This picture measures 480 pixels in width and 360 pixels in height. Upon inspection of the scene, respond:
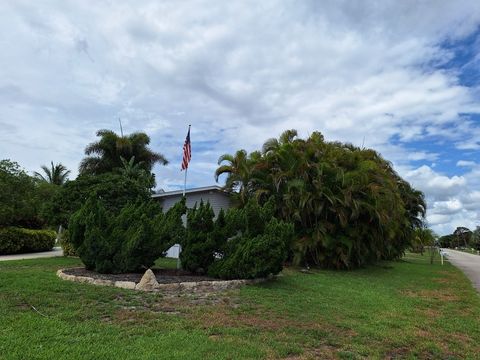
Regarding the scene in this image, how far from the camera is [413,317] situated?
8.98m

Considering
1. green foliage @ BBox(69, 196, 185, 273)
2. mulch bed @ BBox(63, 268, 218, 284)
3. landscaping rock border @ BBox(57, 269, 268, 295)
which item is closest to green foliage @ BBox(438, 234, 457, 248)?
mulch bed @ BBox(63, 268, 218, 284)

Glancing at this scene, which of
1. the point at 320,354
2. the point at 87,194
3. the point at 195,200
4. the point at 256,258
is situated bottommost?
the point at 320,354

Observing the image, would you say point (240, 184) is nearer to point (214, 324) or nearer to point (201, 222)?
point (201, 222)

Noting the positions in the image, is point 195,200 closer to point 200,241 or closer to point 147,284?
point 200,241

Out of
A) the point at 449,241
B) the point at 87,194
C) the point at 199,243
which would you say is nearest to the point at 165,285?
the point at 199,243

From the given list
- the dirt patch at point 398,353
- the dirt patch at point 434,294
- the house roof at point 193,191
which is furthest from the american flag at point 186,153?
the dirt patch at point 398,353

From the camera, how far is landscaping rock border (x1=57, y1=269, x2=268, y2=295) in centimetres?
970

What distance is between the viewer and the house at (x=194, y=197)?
21.5m

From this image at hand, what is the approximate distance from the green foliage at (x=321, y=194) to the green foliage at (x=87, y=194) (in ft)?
16.0

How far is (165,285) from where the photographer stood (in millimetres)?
10023

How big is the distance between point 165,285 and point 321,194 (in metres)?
10.3

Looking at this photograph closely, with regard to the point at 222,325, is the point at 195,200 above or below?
above

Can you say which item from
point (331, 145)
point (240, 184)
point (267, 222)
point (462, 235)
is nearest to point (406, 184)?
point (331, 145)

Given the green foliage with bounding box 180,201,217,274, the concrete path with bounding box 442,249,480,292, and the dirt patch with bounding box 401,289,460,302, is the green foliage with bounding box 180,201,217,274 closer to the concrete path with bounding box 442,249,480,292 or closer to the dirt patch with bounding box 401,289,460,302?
the dirt patch with bounding box 401,289,460,302
